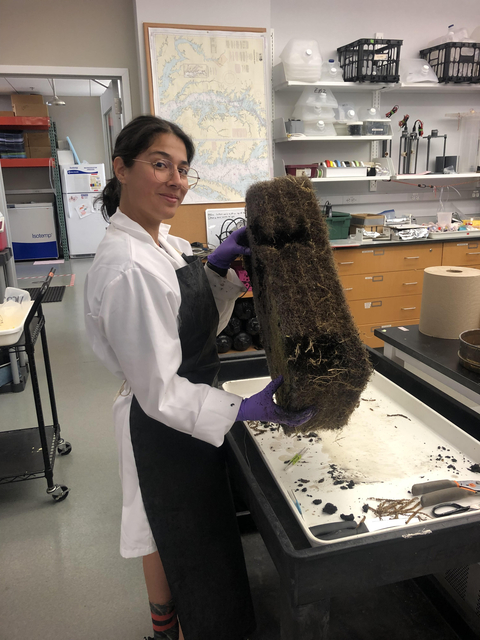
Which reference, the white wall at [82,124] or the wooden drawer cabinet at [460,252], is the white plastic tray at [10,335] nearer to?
the wooden drawer cabinet at [460,252]

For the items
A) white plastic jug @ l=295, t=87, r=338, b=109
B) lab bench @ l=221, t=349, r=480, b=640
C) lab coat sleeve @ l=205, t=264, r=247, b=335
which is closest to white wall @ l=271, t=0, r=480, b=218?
white plastic jug @ l=295, t=87, r=338, b=109

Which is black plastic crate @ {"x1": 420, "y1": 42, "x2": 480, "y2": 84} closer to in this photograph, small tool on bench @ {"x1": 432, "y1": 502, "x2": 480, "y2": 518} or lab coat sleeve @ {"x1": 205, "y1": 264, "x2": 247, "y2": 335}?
lab coat sleeve @ {"x1": 205, "y1": 264, "x2": 247, "y2": 335}

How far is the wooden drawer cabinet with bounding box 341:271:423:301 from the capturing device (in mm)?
3795

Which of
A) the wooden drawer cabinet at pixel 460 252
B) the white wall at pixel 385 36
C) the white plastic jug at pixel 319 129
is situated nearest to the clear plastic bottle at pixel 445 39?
the white wall at pixel 385 36

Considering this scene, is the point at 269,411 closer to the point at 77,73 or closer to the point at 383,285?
the point at 383,285

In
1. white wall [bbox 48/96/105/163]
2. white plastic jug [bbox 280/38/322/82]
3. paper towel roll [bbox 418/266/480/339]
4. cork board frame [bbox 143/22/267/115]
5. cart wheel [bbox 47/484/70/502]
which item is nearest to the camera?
paper towel roll [bbox 418/266/480/339]

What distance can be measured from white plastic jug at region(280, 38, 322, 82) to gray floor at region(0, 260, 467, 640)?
297 cm

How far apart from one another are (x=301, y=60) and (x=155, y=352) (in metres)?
3.37

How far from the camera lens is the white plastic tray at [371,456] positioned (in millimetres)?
1067

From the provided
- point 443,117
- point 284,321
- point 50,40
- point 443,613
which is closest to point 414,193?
point 443,117

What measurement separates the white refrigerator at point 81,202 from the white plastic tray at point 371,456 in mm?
6912

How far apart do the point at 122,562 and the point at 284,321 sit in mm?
1443

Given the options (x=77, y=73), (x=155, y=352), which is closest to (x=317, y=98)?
(x=77, y=73)

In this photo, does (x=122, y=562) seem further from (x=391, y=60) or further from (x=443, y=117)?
(x=443, y=117)
